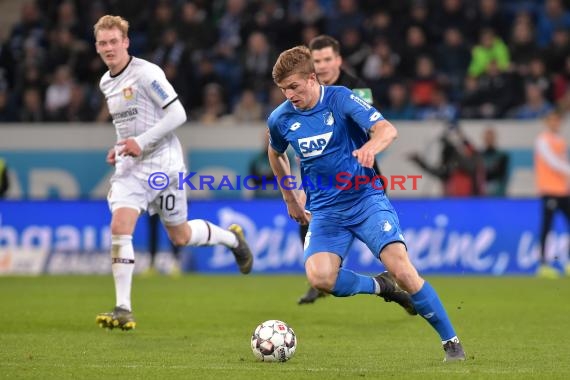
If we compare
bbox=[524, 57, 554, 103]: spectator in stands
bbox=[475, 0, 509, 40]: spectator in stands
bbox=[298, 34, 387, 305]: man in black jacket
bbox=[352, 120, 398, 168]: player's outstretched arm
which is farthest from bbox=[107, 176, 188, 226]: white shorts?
bbox=[475, 0, 509, 40]: spectator in stands

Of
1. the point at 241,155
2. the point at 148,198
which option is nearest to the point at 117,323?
the point at 148,198

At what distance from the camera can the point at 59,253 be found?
17.0 meters

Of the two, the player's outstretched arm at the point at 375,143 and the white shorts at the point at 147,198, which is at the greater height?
the player's outstretched arm at the point at 375,143

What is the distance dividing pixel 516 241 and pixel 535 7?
235 inches

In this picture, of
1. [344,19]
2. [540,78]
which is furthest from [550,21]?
[344,19]

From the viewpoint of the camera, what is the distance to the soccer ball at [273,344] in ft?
24.8

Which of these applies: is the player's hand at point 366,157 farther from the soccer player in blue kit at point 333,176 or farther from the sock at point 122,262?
the sock at point 122,262

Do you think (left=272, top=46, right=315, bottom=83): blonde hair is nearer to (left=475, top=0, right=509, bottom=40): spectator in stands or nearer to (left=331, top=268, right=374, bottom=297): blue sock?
(left=331, top=268, right=374, bottom=297): blue sock

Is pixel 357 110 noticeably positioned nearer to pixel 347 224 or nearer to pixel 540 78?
pixel 347 224

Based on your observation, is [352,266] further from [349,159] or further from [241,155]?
[349,159]

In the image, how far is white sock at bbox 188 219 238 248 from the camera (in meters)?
10.4

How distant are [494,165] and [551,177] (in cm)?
171

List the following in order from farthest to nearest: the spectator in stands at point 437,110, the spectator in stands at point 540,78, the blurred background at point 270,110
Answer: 1. the spectator in stands at point 540,78
2. the spectator in stands at point 437,110
3. the blurred background at point 270,110

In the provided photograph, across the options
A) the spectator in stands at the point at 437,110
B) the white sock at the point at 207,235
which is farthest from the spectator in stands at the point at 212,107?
the white sock at the point at 207,235
